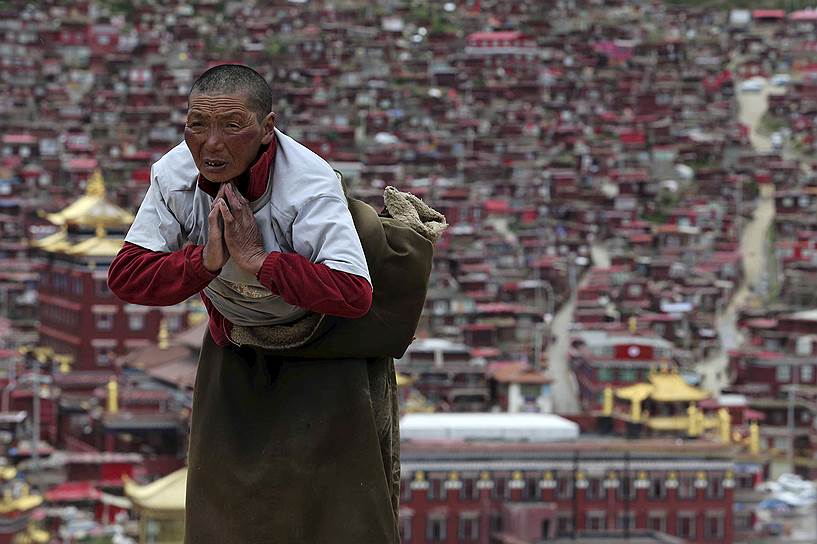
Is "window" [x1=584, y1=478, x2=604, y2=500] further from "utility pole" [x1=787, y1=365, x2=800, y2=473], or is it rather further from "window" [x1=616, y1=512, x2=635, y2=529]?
"utility pole" [x1=787, y1=365, x2=800, y2=473]

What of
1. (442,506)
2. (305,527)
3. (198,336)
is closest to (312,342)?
(305,527)

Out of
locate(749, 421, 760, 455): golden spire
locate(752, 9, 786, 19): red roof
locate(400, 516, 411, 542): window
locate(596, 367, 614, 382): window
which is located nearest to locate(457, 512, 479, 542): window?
locate(400, 516, 411, 542): window

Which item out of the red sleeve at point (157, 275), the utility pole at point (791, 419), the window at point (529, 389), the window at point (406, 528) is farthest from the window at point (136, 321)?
the red sleeve at point (157, 275)

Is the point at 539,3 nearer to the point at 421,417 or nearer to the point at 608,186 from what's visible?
the point at 608,186

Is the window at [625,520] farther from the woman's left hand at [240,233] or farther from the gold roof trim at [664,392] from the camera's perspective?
the woman's left hand at [240,233]

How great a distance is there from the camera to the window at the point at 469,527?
31.0 m

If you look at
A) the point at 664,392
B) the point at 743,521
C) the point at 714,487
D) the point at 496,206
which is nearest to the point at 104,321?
the point at 664,392

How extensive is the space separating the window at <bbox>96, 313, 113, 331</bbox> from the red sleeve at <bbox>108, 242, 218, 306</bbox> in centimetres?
3610

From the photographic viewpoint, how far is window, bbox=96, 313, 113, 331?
3997 cm

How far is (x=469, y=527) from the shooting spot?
31078 millimetres

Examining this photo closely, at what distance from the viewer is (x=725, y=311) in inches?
2036

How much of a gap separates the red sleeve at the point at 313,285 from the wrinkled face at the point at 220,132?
0.66 ft

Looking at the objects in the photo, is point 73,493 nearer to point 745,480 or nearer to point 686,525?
point 686,525

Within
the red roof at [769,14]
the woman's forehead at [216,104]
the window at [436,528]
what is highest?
the red roof at [769,14]
